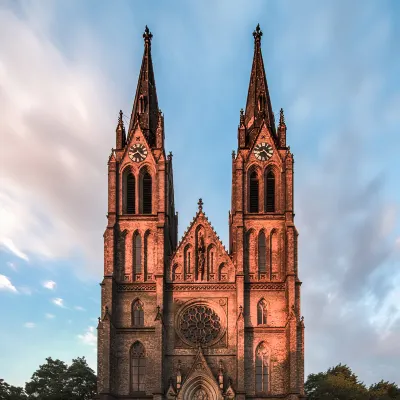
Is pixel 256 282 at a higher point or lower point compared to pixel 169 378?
higher

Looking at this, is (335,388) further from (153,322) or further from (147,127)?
(147,127)

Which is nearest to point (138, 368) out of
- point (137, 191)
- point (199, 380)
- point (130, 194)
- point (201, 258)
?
point (199, 380)

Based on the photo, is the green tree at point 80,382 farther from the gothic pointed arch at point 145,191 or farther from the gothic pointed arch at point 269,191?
the gothic pointed arch at point 269,191

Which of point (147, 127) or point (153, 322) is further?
point (147, 127)

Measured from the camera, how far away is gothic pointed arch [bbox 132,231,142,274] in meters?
71.9

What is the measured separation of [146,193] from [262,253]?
1255 cm

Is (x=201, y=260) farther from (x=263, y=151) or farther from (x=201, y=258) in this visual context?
(x=263, y=151)

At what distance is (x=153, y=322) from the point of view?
70.0 meters

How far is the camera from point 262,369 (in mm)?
68750

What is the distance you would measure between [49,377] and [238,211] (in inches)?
1182

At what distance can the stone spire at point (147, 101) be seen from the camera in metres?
77.8

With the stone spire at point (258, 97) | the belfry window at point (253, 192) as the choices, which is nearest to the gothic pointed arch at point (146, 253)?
the belfry window at point (253, 192)

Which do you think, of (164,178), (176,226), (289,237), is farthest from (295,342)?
(176,226)

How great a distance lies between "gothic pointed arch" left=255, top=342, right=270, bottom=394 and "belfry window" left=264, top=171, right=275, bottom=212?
507 inches
